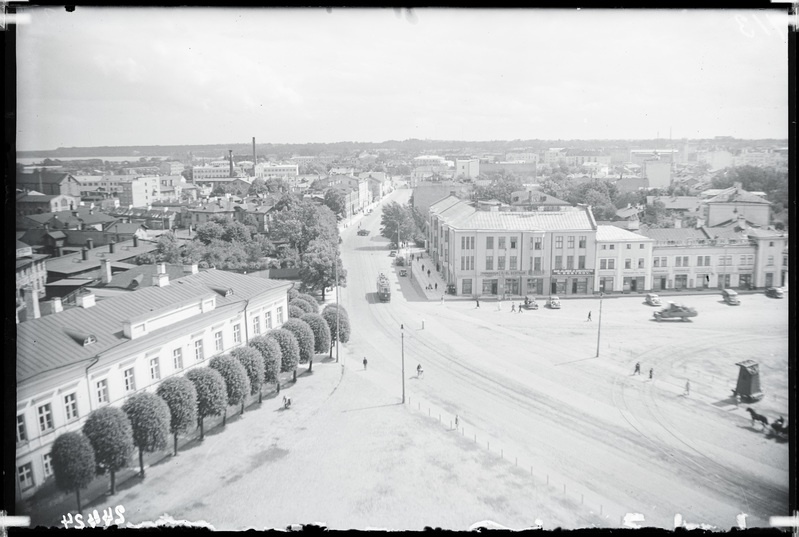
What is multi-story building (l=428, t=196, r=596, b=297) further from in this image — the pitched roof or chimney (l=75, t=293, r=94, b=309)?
chimney (l=75, t=293, r=94, b=309)

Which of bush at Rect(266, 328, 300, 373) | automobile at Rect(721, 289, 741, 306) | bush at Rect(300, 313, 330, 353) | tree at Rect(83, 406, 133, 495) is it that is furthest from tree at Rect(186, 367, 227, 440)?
automobile at Rect(721, 289, 741, 306)

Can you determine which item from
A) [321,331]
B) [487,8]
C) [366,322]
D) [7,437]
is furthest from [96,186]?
[487,8]

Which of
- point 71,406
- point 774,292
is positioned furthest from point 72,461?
point 774,292

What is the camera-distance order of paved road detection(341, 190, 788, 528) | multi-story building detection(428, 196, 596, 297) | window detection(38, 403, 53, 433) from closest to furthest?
window detection(38, 403, 53, 433) → paved road detection(341, 190, 788, 528) → multi-story building detection(428, 196, 596, 297)

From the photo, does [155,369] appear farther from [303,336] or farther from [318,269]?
[318,269]

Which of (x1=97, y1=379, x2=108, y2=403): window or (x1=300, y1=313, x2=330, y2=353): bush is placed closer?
(x1=97, y1=379, x2=108, y2=403): window

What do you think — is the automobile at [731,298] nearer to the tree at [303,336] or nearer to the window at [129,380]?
the tree at [303,336]
